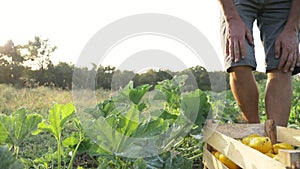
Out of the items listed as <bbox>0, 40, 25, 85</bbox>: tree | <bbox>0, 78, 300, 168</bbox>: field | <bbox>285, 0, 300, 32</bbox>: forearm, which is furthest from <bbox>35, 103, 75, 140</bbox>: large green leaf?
<bbox>0, 40, 25, 85</bbox>: tree

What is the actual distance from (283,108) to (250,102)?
18 cm

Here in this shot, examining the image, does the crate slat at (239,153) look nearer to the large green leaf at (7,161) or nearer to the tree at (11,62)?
the large green leaf at (7,161)

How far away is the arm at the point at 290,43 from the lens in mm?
2223

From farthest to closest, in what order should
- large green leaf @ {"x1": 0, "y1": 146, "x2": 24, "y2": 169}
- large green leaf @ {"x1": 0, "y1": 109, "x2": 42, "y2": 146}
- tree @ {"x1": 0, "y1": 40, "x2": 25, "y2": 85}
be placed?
tree @ {"x1": 0, "y1": 40, "x2": 25, "y2": 85}, large green leaf @ {"x1": 0, "y1": 109, "x2": 42, "y2": 146}, large green leaf @ {"x1": 0, "y1": 146, "x2": 24, "y2": 169}

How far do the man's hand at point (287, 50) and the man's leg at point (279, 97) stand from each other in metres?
0.05

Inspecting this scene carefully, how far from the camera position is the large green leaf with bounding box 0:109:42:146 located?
1526 mm

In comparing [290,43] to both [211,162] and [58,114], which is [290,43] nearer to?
[211,162]

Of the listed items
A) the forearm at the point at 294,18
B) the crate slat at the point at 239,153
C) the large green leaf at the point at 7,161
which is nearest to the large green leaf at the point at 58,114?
the large green leaf at the point at 7,161

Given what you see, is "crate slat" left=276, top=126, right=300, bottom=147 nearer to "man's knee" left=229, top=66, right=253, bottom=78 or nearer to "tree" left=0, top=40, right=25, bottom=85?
"man's knee" left=229, top=66, right=253, bottom=78

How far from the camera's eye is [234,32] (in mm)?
2178

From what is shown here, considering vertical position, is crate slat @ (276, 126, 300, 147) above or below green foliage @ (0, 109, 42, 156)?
below


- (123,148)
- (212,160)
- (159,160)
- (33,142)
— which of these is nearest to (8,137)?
(123,148)

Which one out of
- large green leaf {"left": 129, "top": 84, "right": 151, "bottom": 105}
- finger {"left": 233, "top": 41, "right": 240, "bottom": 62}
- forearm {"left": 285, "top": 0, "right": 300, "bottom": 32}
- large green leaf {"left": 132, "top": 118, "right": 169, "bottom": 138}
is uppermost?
forearm {"left": 285, "top": 0, "right": 300, "bottom": 32}

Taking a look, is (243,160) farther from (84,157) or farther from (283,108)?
(84,157)
